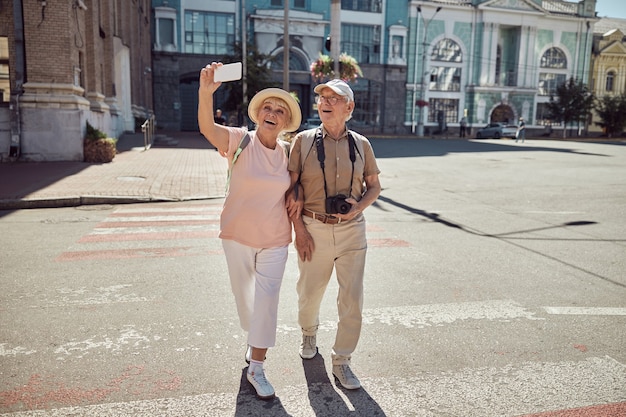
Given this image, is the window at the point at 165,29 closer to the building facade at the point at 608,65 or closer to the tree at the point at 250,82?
the tree at the point at 250,82

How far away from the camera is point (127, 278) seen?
215 inches

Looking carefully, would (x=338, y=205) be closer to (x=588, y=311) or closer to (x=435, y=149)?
(x=588, y=311)

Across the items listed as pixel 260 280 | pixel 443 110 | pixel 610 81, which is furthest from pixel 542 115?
pixel 260 280

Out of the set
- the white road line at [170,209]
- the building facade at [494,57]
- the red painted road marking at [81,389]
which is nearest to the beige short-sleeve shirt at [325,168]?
the red painted road marking at [81,389]

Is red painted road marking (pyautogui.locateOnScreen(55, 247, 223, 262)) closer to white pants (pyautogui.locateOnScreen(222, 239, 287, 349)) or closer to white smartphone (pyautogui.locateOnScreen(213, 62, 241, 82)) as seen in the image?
white pants (pyautogui.locateOnScreen(222, 239, 287, 349))

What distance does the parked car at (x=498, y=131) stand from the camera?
153ft

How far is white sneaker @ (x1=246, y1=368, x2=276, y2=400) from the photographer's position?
316cm

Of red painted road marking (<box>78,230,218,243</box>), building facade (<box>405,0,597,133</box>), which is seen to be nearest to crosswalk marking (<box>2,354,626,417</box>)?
red painted road marking (<box>78,230,218,243</box>)

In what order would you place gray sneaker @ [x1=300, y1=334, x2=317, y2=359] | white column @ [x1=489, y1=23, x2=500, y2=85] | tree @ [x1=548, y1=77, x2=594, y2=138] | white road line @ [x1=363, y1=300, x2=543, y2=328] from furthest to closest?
white column @ [x1=489, y1=23, x2=500, y2=85], tree @ [x1=548, y1=77, x2=594, y2=138], white road line @ [x1=363, y1=300, x2=543, y2=328], gray sneaker @ [x1=300, y1=334, x2=317, y2=359]

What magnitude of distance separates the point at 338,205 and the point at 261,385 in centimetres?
120

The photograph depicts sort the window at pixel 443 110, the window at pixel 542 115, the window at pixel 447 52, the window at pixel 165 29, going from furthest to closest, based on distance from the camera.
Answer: the window at pixel 542 115 → the window at pixel 443 110 → the window at pixel 447 52 → the window at pixel 165 29

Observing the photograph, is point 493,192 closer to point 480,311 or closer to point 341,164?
point 480,311

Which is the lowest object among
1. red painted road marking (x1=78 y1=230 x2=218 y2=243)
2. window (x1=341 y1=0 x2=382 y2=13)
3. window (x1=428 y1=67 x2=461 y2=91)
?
red painted road marking (x1=78 y1=230 x2=218 y2=243)

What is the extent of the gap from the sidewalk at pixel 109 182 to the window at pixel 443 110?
36906 millimetres
